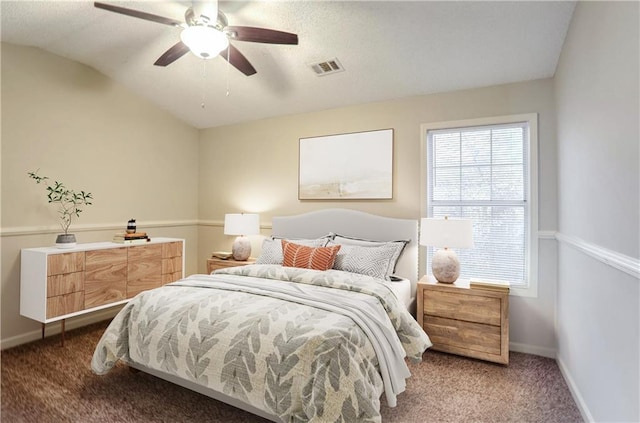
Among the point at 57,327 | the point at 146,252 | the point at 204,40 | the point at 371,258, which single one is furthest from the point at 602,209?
the point at 57,327

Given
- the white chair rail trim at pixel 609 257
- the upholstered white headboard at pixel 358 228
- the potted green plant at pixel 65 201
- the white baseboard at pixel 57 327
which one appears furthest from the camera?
the upholstered white headboard at pixel 358 228

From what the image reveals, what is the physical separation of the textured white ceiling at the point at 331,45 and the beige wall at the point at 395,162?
161 mm

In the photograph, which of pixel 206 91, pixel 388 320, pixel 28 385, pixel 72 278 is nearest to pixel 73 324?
pixel 72 278

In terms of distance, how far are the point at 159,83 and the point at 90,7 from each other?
1.17 metres

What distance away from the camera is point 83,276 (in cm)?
313

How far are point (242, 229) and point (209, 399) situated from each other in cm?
208

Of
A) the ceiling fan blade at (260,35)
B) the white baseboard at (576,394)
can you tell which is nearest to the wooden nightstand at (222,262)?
the ceiling fan blade at (260,35)

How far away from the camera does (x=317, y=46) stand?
2908 millimetres

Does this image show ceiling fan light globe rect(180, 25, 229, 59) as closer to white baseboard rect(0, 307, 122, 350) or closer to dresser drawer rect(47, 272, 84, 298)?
dresser drawer rect(47, 272, 84, 298)

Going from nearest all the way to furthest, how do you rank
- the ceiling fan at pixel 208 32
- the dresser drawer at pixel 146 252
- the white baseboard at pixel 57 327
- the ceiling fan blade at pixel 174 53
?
the ceiling fan at pixel 208 32, the ceiling fan blade at pixel 174 53, the white baseboard at pixel 57 327, the dresser drawer at pixel 146 252

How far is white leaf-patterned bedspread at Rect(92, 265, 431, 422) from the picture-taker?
1640 mm

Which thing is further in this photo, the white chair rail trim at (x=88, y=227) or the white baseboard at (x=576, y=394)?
the white chair rail trim at (x=88, y=227)

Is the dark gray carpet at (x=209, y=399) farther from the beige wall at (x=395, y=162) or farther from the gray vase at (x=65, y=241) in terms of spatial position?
the gray vase at (x=65, y=241)

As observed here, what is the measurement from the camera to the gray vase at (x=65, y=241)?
10.2 feet
